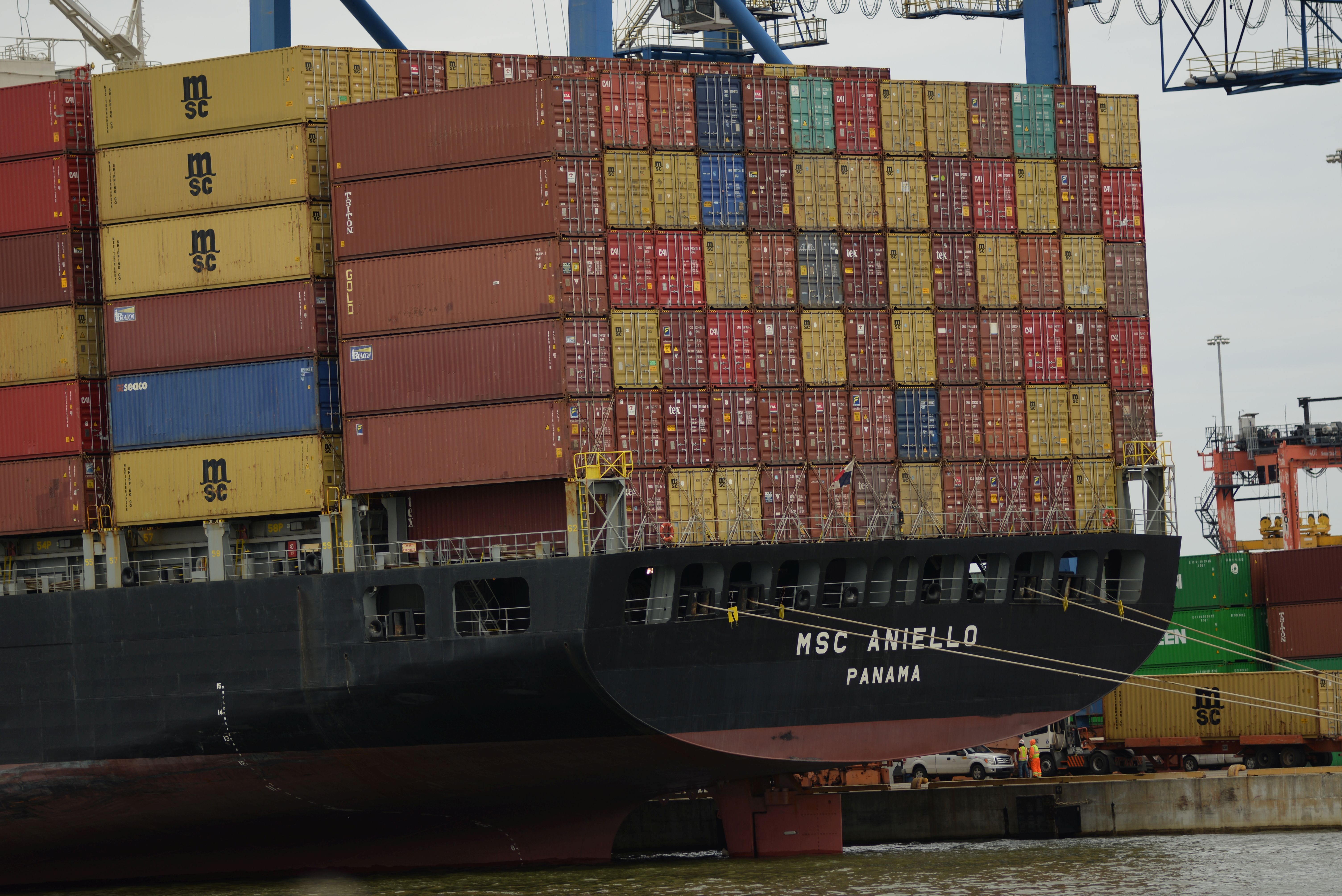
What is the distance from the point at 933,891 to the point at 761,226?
50.6 feet

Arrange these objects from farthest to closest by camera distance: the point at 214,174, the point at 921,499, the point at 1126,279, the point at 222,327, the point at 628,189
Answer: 1. the point at 1126,279
2. the point at 214,174
3. the point at 222,327
4. the point at 921,499
5. the point at 628,189

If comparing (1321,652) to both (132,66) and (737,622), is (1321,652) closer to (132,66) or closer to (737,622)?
(737,622)

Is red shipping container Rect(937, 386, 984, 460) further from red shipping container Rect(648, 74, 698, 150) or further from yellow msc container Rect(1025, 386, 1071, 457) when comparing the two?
red shipping container Rect(648, 74, 698, 150)

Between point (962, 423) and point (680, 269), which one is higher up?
point (680, 269)

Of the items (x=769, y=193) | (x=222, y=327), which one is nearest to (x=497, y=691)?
(x=222, y=327)

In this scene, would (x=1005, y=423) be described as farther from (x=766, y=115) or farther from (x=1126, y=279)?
(x=766, y=115)

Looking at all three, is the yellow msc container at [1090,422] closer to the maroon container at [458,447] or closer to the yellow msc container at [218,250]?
the maroon container at [458,447]

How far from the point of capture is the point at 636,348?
140 feet

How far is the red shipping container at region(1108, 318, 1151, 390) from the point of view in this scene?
156 ft

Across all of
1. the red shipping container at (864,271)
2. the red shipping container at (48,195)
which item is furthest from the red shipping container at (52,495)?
the red shipping container at (864,271)

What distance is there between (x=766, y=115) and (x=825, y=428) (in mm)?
7403

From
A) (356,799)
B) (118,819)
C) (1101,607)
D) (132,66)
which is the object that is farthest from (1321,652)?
(132,66)

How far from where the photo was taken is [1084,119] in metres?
47.5

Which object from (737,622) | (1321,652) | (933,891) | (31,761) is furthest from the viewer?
(1321,652)
